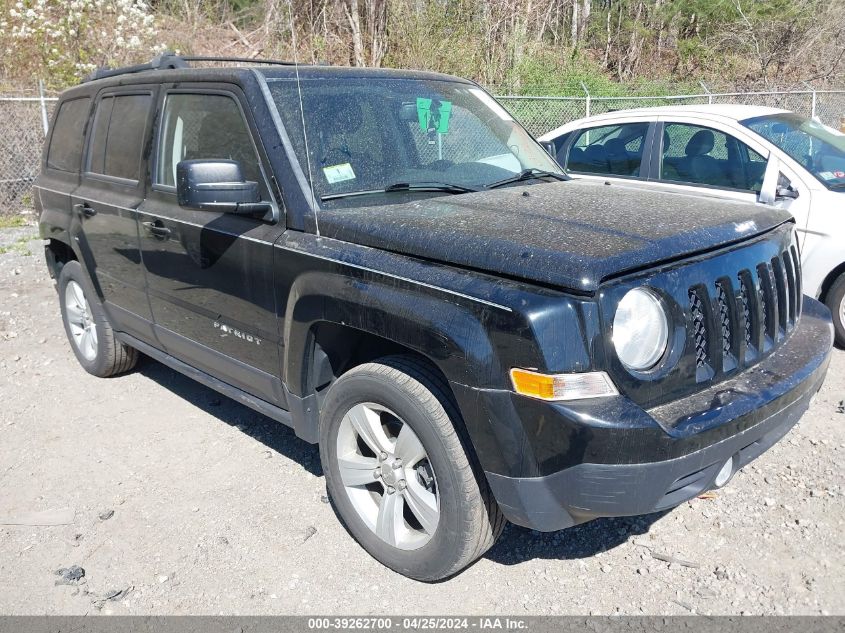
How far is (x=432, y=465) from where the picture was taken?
2.79m

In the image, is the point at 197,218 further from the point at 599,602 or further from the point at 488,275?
the point at 599,602

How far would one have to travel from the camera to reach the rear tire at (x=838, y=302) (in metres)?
5.52

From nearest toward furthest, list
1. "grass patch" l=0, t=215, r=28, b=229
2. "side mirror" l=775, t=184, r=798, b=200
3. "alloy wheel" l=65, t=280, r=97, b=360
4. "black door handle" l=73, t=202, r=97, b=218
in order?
"black door handle" l=73, t=202, r=97, b=218, "alloy wheel" l=65, t=280, r=97, b=360, "side mirror" l=775, t=184, r=798, b=200, "grass patch" l=0, t=215, r=28, b=229

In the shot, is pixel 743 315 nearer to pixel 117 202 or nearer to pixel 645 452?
pixel 645 452

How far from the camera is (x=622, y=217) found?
294cm

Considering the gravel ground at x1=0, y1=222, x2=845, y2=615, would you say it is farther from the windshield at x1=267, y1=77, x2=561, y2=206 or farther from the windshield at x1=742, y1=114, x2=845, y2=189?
the windshield at x1=742, y1=114, x2=845, y2=189

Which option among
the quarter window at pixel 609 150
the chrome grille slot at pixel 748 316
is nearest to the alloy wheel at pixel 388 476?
the chrome grille slot at pixel 748 316

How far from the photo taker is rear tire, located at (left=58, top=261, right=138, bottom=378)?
17.0 feet

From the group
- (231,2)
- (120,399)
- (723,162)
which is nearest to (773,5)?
(231,2)

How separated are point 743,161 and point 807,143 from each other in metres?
0.62

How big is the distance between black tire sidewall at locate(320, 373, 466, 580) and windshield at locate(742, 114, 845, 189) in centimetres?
448

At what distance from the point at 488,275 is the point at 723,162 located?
4442 mm

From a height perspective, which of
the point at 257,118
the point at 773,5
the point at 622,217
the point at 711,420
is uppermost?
the point at 773,5

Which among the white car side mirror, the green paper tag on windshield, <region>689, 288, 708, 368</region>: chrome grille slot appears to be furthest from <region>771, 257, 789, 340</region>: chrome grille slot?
the white car side mirror
